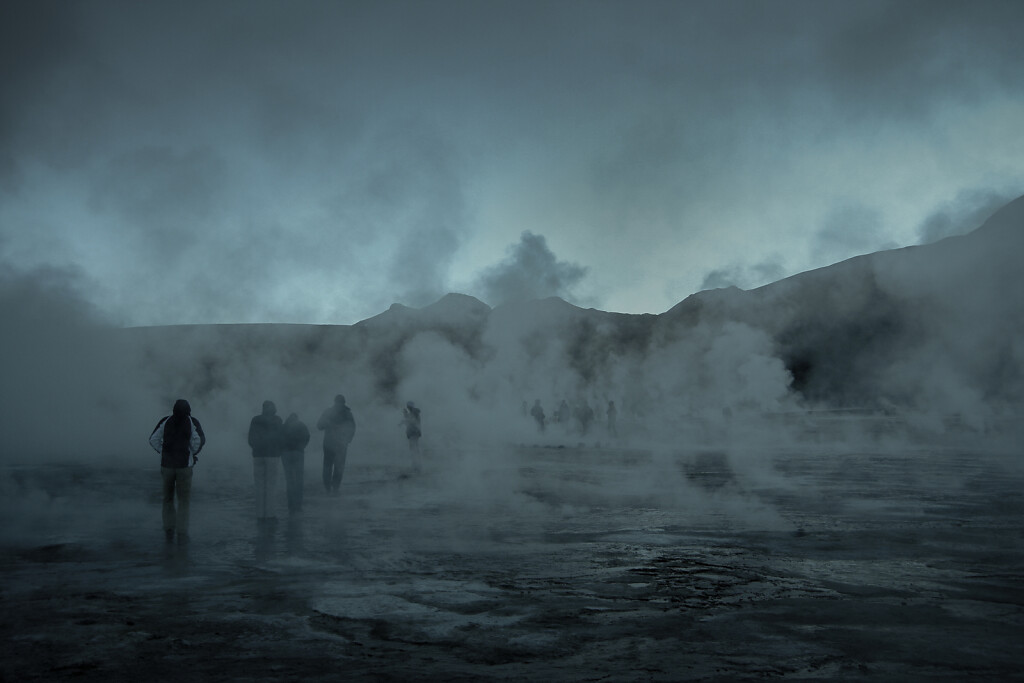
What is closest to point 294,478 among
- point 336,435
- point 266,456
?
point 266,456

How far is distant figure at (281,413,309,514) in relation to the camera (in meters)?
11.4

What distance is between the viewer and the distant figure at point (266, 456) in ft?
34.7

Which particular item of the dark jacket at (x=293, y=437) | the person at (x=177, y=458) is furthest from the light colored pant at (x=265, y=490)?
the person at (x=177, y=458)

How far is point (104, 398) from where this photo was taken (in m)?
30.5

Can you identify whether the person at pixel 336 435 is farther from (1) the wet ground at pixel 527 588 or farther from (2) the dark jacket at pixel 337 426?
(1) the wet ground at pixel 527 588

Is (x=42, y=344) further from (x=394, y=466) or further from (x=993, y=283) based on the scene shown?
(x=993, y=283)

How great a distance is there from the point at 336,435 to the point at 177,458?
3845 mm

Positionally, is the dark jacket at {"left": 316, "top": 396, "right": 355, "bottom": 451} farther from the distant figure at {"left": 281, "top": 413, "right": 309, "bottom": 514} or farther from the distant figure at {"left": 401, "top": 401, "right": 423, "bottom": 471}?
the distant figure at {"left": 401, "top": 401, "right": 423, "bottom": 471}

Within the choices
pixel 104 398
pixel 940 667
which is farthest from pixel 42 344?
pixel 940 667

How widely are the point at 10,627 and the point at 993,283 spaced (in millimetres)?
51123

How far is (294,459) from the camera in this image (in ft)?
38.1

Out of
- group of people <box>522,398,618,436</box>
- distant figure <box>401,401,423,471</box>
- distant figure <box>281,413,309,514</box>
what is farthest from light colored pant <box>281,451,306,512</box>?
group of people <box>522,398,618,436</box>

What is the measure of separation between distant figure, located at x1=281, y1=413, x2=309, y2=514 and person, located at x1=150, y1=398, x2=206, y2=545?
1.79 metres

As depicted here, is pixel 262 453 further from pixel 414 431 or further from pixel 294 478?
pixel 414 431
